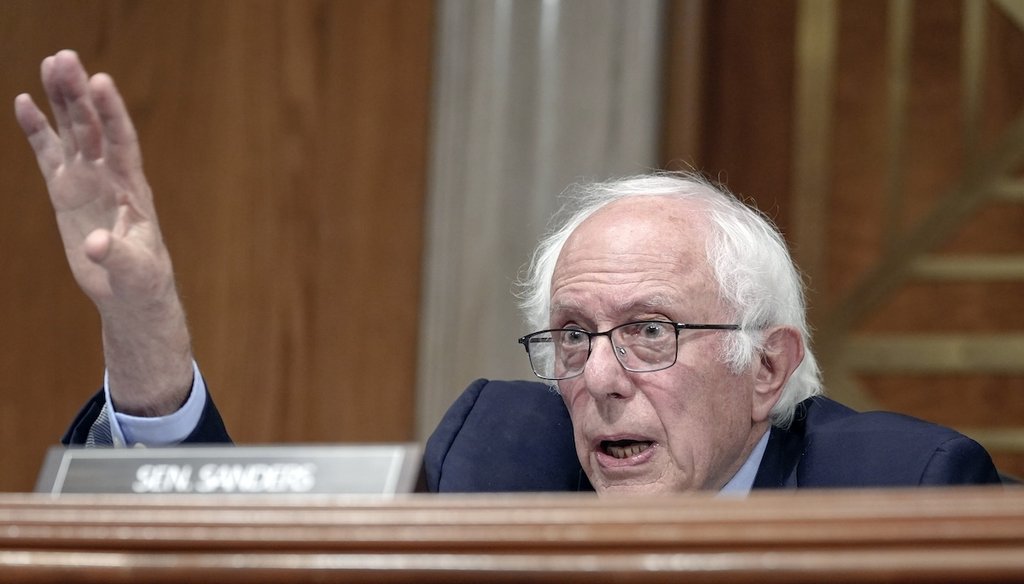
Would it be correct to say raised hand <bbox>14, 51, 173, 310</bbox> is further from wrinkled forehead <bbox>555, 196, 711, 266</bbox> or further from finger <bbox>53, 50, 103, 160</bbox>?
wrinkled forehead <bbox>555, 196, 711, 266</bbox>

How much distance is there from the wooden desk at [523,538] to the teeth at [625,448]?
101cm

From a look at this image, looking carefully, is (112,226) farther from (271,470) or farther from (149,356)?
(271,470)

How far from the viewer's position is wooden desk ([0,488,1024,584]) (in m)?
0.75

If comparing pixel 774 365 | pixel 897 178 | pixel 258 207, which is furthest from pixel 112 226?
pixel 897 178

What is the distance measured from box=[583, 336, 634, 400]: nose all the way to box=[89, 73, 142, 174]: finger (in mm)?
686

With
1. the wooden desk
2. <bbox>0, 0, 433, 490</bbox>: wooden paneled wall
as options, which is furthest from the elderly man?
<bbox>0, 0, 433, 490</bbox>: wooden paneled wall

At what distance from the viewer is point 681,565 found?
30.2 inches

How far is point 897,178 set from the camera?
3.27m

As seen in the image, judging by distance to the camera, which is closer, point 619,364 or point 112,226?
point 112,226

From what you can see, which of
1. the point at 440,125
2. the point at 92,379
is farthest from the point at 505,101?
the point at 92,379

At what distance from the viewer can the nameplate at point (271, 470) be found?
1.04 metres

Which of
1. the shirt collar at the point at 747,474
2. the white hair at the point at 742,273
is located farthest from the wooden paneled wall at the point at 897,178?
the shirt collar at the point at 747,474

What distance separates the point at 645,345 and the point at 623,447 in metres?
0.15

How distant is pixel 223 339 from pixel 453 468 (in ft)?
5.22
